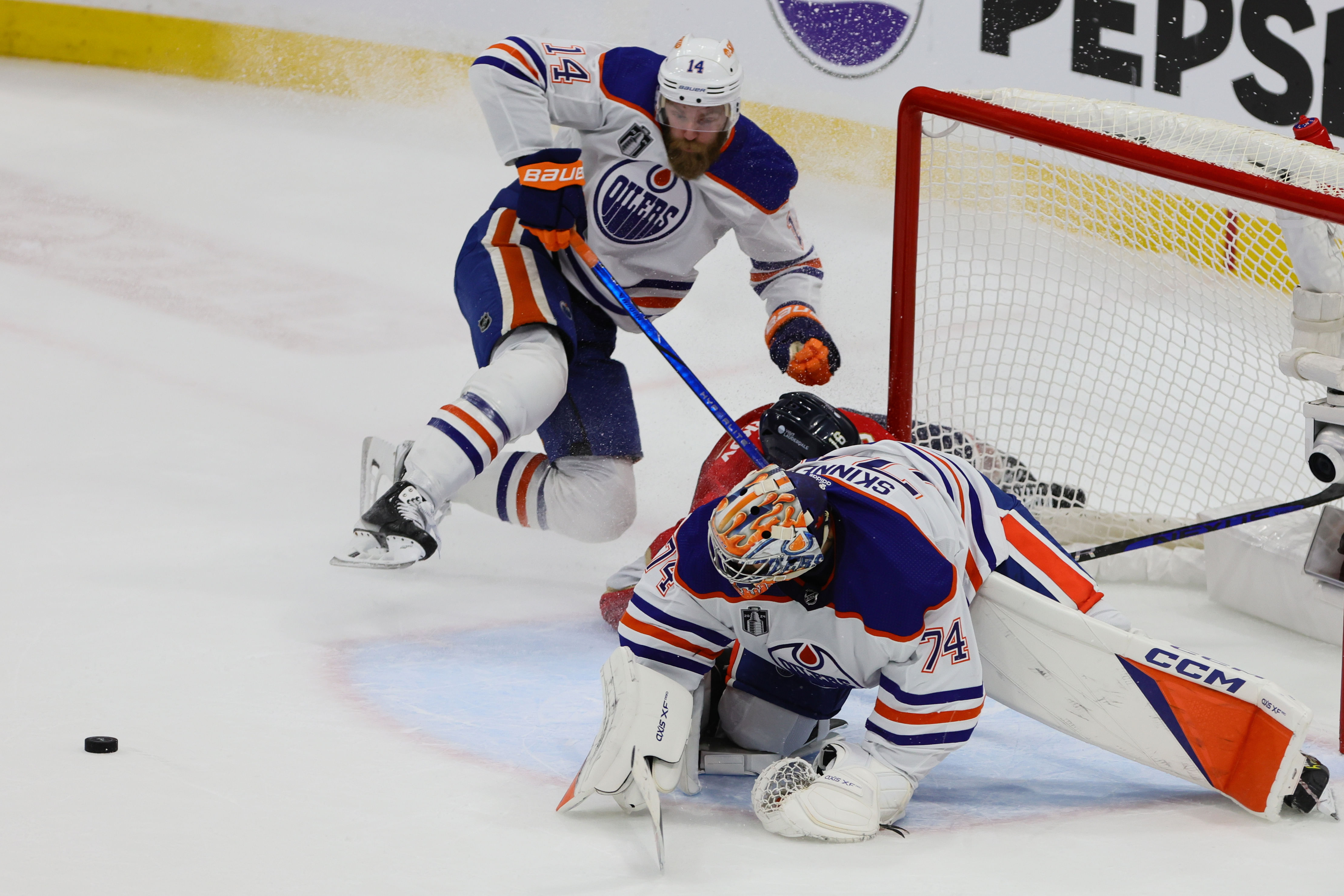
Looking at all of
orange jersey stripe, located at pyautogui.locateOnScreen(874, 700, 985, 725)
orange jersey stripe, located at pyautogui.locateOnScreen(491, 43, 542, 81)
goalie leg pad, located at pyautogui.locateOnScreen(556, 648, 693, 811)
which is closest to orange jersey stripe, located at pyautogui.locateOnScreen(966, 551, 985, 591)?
orange jersey stripe, located at pyautogui.locateOnScreen(874, 700, 985, 725)

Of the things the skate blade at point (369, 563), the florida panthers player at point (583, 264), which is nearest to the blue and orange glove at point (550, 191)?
the florida panthers player at point (583, 264)

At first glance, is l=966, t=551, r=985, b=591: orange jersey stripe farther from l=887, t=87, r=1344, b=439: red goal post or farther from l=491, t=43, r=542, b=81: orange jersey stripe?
l=491, t=43, r=542, b=81: orange jersey stripe

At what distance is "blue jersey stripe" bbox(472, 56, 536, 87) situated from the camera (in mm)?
3041

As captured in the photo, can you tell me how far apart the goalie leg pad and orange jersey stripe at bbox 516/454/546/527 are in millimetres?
1105

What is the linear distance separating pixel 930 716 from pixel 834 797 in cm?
18

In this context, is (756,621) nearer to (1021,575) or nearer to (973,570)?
(973,570)

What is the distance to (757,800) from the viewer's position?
7.16ft

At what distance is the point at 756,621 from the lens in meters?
2.25

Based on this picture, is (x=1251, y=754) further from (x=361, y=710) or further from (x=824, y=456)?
(x=361, y=710)

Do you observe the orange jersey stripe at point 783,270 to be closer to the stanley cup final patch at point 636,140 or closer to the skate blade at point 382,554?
the stanley cup final patch at point 636,140

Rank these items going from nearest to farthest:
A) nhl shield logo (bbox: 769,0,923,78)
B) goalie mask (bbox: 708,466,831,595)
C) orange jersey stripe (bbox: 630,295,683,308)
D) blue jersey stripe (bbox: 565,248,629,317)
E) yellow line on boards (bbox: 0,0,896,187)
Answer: goalie mask (bbox: 708,466,831,595) → blue jersey stripe (bbox: 565,248,629,317) → orange jersey stripe (bbox: 630,295,683,308) → nhl shield logo (bbox: 769,0,923,78) → yellow line on boards (bbox: 0,0,896,187)

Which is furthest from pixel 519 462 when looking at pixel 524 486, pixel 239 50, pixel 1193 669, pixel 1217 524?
pixel 239 50

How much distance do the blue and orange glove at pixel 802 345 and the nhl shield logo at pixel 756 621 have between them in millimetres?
935

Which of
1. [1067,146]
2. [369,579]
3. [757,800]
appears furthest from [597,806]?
[1067,146]
